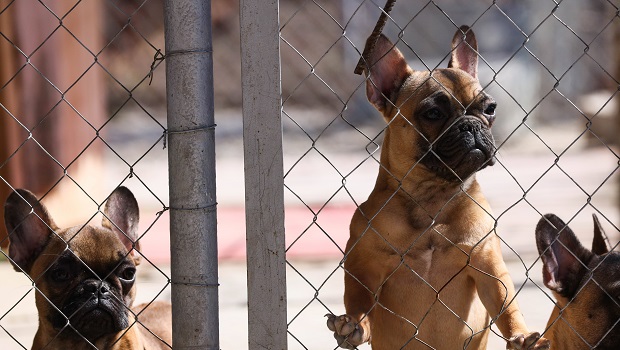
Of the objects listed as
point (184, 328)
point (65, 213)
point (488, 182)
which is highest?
point (488, 182)

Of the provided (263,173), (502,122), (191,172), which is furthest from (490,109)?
(502,122)

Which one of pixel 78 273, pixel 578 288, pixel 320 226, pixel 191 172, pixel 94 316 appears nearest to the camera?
pixel 191 172

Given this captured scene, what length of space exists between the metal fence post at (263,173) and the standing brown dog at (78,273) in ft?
2.98

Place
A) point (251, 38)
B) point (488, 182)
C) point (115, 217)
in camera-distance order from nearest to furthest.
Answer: point (251, 38) < point (115, 217) < point (488, 182)

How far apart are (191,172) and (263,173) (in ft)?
0.78

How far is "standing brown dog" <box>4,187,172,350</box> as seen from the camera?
12.1 ft

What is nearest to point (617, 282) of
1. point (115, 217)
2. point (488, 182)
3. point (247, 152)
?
point (247, 152)

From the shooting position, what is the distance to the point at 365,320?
11.8 feet

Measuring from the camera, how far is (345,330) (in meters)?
3.38

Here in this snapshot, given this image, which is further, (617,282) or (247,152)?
(617,282)

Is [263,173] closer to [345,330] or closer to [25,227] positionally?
[345,330]

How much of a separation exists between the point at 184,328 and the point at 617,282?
6.75 ft

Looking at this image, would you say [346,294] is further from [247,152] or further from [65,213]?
[65,213]

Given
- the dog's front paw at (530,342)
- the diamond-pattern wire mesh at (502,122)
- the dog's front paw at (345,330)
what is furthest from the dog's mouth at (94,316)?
the diamond-pattern wire mesh at (502,122)
